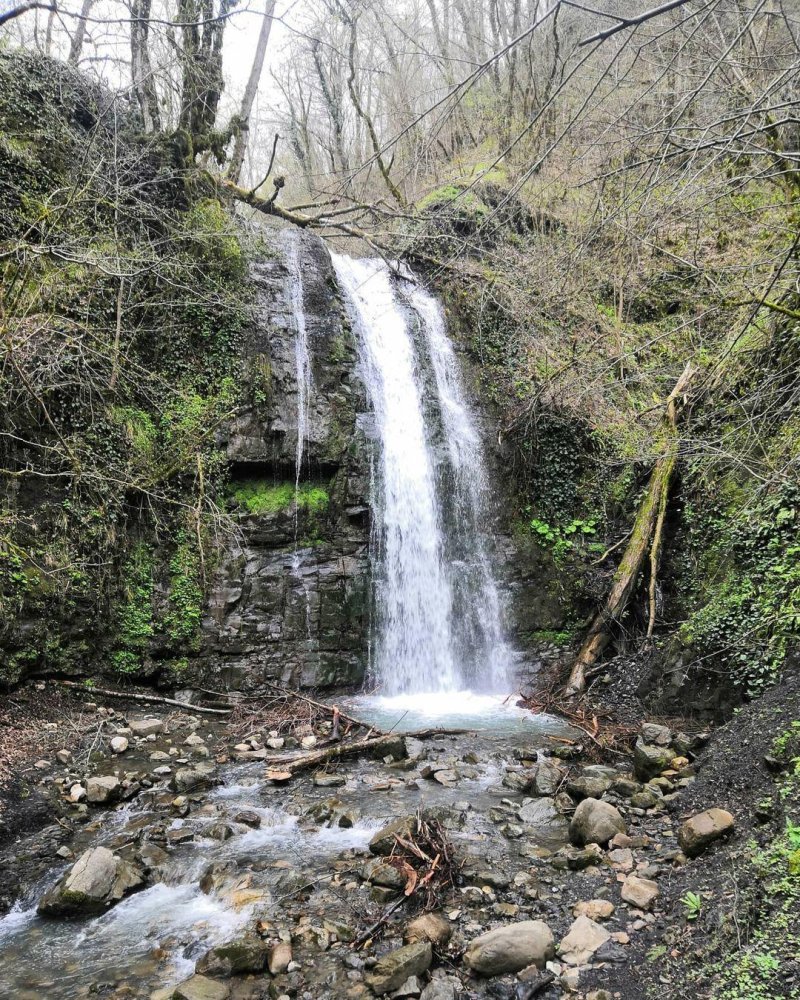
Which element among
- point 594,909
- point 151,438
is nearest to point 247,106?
point 151,438

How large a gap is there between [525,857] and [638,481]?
651 cm

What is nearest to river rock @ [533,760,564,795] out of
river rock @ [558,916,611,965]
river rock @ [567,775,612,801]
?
river rock @ [567,775,612,801]

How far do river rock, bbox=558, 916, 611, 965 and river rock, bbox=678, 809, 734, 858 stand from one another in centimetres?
77

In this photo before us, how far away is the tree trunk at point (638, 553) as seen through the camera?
7812 millimetres

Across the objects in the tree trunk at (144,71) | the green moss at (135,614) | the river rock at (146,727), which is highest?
the tree trunk at (144,71)

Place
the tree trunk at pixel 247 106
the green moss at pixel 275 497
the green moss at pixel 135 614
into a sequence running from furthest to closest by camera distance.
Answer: the tree trunk at pixel 247 106
the green moss at pixel 275 497
the green moss at pixel 135 614

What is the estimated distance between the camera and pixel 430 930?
3.04 meters

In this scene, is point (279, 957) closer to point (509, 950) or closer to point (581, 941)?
point (509, 950)

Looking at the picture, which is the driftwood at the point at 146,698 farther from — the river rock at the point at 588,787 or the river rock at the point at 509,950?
the river rock at the point at 509,950

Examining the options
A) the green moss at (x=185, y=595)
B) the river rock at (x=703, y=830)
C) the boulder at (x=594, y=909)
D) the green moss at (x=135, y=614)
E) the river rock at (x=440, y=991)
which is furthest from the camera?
the green moss at (x=185, y=595)

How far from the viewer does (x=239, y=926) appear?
3295 mm

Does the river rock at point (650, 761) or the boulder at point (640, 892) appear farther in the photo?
the river rock at point (650, 761)

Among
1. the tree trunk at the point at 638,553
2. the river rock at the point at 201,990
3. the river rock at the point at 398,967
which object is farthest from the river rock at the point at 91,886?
the tree trunk at the point at 638,553

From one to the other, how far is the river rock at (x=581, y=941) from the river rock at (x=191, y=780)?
334cm
